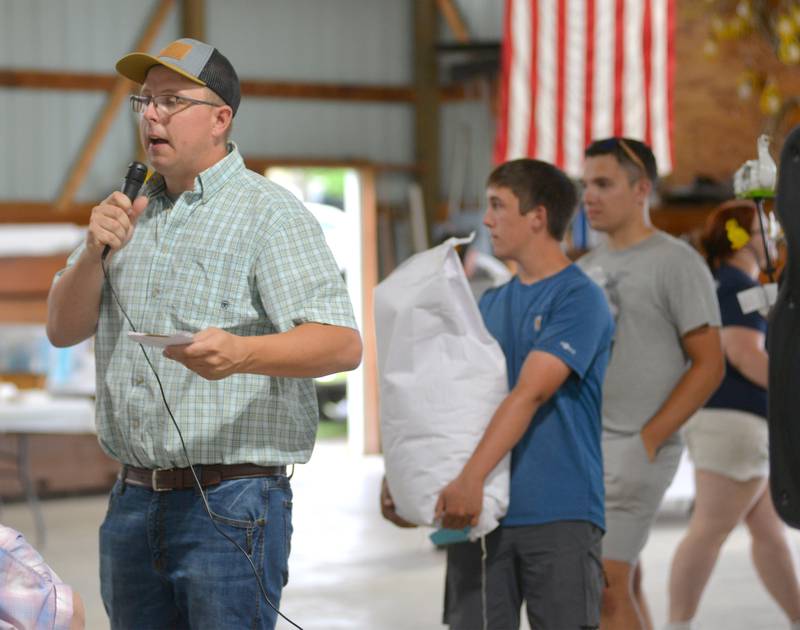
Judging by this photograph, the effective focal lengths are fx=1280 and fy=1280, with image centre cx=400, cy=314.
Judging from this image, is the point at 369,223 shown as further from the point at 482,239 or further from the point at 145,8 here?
the point at 145,8

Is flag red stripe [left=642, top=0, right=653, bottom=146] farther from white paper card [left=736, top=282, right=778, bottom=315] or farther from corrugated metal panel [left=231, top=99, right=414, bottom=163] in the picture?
white paper card [left=736, top=282, right=778, bottom=315]

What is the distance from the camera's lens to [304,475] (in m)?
9.74

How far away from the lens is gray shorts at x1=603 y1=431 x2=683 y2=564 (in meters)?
3.45

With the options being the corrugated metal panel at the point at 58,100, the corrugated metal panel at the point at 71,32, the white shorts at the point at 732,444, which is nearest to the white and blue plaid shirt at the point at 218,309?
the white shorts at the point at 732,444

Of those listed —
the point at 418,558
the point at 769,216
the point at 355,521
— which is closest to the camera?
the point at 769,216

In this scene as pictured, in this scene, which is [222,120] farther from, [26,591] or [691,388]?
[691,388]

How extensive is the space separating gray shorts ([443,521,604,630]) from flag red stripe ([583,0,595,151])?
17.7 ft

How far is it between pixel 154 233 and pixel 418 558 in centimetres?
434

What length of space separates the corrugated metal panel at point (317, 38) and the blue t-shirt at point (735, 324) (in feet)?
24.8

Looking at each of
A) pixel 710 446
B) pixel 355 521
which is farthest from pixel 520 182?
pixel 355 521

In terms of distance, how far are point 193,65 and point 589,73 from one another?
6097mm

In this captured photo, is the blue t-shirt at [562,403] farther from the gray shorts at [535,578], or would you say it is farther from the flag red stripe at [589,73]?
the flag red stripe at [589,73]

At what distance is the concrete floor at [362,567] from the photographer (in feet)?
16.7

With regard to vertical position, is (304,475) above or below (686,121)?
below
